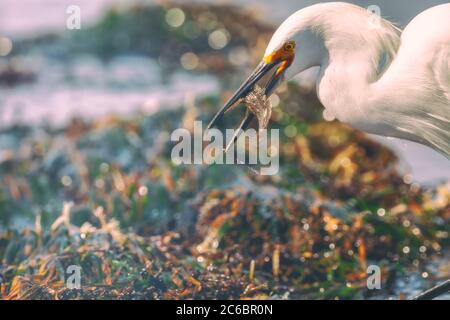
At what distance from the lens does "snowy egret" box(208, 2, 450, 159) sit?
14.2 ft

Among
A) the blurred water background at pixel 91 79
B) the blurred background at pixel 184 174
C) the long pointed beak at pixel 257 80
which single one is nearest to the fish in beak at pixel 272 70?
the long pointed beak at pixel 257 80

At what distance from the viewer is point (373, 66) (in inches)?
171

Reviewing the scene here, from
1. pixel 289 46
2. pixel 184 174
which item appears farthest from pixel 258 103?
pixel 184 174

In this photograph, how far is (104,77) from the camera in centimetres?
761

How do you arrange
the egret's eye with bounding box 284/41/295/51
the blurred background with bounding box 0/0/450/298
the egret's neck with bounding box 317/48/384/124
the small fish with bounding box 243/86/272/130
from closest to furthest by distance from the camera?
the egret's neck with bounding box 317/48/384/124 < the egret's eye with bounding box 284/41/295/51 < the small fish with bounding box 243/86/272/130 < the blurred background with bounding box 0/0/450/298

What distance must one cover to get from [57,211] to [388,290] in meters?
2.10

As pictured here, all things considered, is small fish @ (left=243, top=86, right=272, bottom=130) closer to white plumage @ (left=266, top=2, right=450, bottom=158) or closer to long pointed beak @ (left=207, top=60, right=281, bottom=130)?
long pointed beak @ (left=207, top=60, right=281, bottom=130)

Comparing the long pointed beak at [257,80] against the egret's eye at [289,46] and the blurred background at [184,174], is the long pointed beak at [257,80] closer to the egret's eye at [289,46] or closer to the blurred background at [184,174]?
the egret's eye at [289,46]

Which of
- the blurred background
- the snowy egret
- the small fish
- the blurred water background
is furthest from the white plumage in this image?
the blurred water background

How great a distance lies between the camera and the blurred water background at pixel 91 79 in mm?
7086
